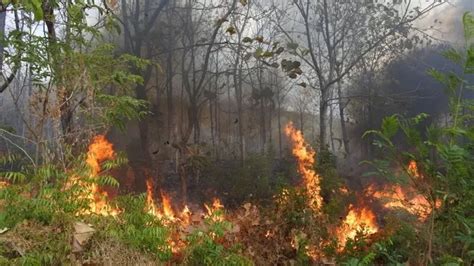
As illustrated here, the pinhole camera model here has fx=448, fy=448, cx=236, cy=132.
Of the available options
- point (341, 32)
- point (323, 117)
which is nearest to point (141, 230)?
point (323, 117)

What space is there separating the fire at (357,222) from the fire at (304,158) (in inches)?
23.4

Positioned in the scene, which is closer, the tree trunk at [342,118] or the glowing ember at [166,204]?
the glowing ember at [166,204]

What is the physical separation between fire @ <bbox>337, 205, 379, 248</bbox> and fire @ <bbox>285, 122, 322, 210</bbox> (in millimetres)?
594

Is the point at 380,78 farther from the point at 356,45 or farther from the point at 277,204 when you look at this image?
the point at 277,204

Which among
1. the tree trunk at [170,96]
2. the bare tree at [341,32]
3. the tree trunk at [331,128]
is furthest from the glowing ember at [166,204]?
the bare tree at [341,32]

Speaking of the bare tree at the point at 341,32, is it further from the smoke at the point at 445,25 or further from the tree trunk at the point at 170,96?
the tree trunk at the point at 170,96

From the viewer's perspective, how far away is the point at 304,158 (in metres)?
7.05

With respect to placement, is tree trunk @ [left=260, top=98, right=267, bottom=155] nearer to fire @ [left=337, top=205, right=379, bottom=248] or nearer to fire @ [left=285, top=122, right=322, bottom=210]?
fire @ [left=285, top=122, right=322, bottom=210]

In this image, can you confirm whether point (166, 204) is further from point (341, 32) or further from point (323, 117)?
point (341, 32)

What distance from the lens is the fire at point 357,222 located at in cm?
623

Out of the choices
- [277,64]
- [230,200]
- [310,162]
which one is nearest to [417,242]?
[310,162]

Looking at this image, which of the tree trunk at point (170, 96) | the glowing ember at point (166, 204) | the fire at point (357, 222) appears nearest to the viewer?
the fire at point (357, 222)

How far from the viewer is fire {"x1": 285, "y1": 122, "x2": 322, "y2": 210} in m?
6.68

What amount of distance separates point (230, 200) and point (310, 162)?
4.52ft
